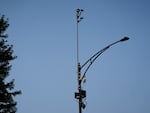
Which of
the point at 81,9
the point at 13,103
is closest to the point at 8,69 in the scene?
the point at 13,103

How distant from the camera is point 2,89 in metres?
24.9

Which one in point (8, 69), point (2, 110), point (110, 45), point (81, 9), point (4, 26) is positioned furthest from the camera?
point (4, 26)

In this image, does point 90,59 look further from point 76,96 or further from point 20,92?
point 20,92

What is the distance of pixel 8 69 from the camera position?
26.2 m

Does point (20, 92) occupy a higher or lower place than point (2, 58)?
lower

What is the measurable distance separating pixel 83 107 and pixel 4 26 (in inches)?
616

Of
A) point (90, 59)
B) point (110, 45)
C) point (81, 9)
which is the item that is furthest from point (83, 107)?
point (81, 9)

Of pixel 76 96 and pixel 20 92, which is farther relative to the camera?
pixel 20 92

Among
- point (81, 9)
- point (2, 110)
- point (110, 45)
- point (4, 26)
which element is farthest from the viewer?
point (4, 26)

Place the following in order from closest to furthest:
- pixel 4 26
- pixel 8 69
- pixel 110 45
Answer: pixel 110 45 < pixel 8 69 < pixel 4 26

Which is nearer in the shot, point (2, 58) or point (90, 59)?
point (90, 59)

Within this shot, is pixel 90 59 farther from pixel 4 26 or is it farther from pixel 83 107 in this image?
pixel 4 26

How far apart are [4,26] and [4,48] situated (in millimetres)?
2565

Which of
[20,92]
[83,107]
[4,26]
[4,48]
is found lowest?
[83,107]
